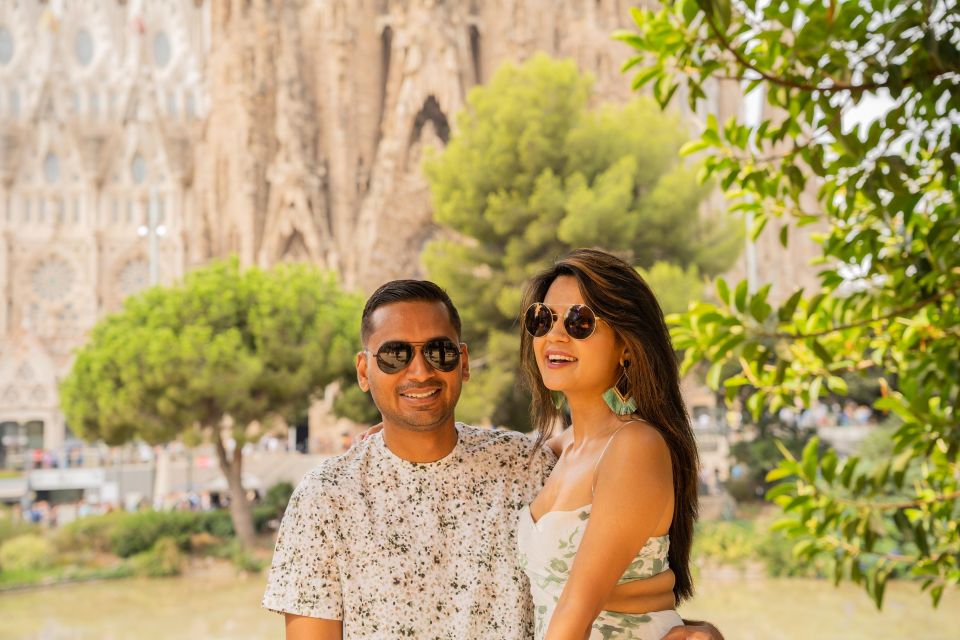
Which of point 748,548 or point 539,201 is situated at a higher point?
point 539,201

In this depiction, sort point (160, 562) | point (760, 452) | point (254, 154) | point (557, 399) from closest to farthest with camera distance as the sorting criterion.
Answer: point (557, 399)
point (160, 562)
point (760, 452)
point (254, 154)

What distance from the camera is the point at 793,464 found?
8.33 ft

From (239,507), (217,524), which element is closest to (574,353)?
(239,507)

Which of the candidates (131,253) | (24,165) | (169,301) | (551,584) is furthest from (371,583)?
(24,165)

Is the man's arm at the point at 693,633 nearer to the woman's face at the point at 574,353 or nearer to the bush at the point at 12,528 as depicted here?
the woman's face at the point at 574,353

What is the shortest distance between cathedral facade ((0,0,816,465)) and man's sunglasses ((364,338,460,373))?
20910 mm

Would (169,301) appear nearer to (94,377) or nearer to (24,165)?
(94,377)

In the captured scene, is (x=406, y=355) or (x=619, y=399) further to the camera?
(x=406, y=355)

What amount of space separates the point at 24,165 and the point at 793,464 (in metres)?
35.3

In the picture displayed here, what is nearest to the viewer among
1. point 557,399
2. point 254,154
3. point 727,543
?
point 557,399

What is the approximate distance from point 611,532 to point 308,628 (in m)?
0.57

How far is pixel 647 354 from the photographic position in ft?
5.32

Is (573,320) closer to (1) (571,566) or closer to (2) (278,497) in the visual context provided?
(1) (571,566)

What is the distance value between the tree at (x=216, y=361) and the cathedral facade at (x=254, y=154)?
5.96 metres
